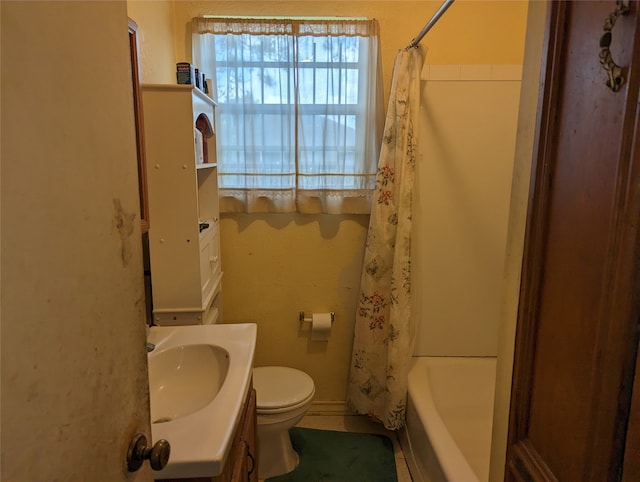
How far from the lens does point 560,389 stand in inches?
29.5

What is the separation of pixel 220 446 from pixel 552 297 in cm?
78

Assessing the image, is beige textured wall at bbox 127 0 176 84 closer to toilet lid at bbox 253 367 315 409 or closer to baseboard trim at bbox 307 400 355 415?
toilet lid at bbox 253 367 315 409

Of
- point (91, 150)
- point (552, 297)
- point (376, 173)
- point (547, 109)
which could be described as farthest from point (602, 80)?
point (376, 173)

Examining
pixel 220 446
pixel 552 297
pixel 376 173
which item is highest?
pixel 376 173

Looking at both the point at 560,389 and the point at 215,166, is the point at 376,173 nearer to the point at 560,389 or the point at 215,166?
the point at 215,166

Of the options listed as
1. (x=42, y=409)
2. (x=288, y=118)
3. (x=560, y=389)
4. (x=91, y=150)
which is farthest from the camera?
(x=288, y=118)

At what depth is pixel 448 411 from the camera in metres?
2.35

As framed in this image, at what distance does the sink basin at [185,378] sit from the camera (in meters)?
1.44

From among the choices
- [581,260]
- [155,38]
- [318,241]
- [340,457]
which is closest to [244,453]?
[340,457]

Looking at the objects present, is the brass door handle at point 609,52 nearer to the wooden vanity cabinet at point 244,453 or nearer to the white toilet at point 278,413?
the wooden vanity cabinet at point 244,453

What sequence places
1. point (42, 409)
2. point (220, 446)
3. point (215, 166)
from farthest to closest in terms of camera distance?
1. point (215, 166)
2. point (220, 446)
3. point (42, 409)

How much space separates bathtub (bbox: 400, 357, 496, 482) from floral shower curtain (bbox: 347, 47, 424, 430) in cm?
12

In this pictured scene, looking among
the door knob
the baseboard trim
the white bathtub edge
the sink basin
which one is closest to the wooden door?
the door knob

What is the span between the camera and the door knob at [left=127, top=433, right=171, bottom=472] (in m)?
0.77
